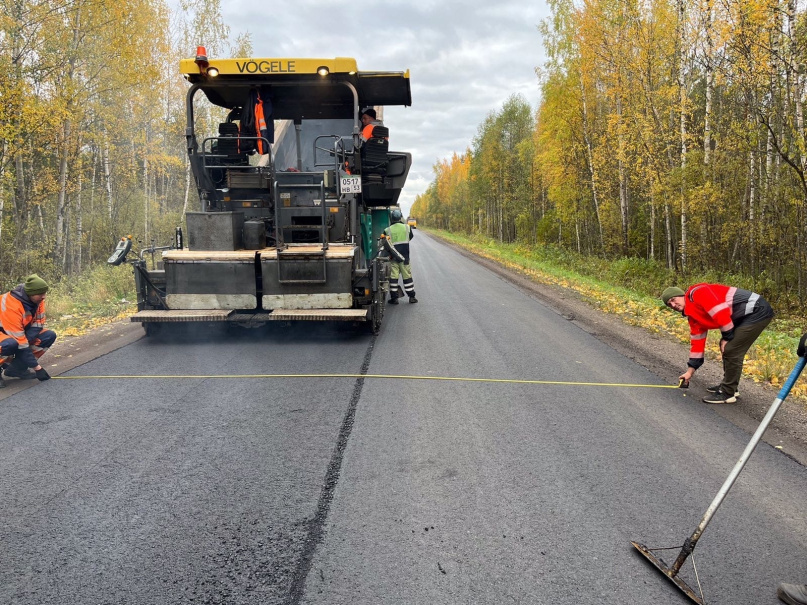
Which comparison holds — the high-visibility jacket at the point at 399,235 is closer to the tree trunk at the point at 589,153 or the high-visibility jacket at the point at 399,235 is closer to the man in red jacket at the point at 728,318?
the man in red jacket at the point at 728,318

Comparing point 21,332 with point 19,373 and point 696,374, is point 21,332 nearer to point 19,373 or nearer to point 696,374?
point 19,373

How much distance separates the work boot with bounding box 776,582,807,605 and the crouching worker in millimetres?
5977

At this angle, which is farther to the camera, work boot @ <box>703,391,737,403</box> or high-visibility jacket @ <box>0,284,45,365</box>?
high-visibility jacket @ <box>0,284,45,365</box>

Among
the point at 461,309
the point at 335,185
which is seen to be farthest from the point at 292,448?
the point at 461,309

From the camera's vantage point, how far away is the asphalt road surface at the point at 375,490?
236 centimetres

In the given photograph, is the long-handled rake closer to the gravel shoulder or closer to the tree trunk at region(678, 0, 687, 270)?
the gravel shoulder

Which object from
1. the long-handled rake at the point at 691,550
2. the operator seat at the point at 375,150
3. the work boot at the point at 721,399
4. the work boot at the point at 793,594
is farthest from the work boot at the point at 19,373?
the work boot at the point at 721,399

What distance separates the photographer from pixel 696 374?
18.9 feet

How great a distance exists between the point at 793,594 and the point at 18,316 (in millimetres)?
6349

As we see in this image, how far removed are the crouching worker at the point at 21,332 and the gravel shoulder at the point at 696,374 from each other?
20.8 ft

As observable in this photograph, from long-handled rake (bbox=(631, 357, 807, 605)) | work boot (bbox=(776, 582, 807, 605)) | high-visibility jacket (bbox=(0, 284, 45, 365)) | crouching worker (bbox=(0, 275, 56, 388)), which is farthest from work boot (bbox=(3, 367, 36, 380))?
work boot (bbox=(776, 582, 807, 605))

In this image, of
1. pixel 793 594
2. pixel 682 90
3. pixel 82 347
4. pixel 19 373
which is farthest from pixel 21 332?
pixel 682 90

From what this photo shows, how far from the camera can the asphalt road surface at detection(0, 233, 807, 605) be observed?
236cm

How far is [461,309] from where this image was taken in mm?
9539
